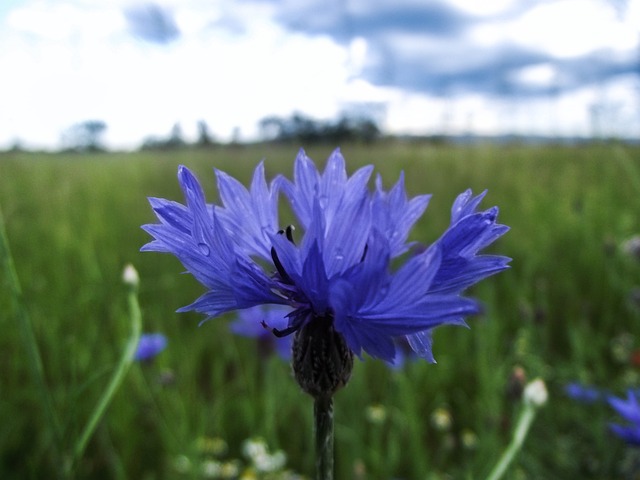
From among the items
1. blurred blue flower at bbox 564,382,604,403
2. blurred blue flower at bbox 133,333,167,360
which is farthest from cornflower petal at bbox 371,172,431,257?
blurred blue flower at bbox 133,333,167,360

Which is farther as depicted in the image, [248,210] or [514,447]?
[514,447]

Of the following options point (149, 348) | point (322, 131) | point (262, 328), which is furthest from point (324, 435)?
point (322, 131)

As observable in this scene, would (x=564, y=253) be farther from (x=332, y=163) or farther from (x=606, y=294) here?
(x=332, y=163)

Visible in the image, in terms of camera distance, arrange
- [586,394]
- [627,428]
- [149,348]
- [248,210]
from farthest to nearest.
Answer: [149,348] < [586,394] < [627,428] < [248,210]

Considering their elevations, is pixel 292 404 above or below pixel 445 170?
below

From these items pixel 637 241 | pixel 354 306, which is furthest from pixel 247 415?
pixel 354 306

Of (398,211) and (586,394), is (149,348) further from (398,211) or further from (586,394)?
(398,211)
